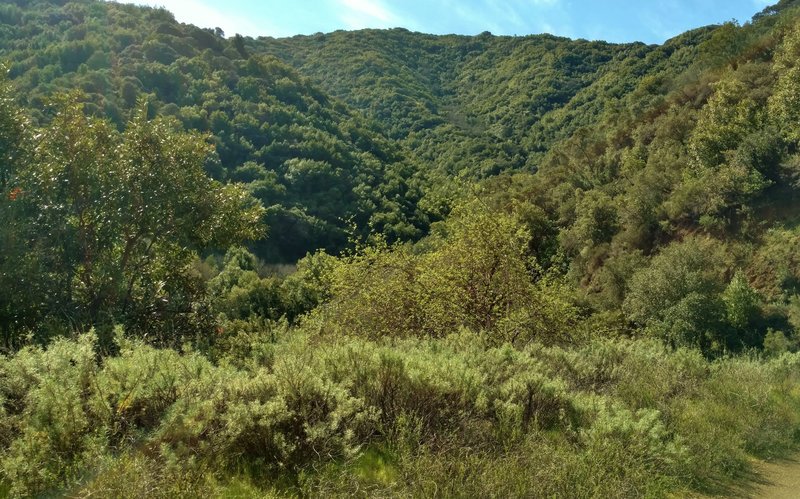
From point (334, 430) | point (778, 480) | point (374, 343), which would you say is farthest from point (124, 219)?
point (778, 480)

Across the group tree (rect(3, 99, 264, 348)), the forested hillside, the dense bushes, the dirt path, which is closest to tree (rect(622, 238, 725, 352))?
the forested hillside

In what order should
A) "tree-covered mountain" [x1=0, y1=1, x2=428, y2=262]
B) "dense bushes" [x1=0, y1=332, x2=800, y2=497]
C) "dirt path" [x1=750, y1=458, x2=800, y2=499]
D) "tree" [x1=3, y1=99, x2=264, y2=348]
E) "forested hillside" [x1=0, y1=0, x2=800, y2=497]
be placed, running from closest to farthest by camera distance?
1. "dense bushes" [x1=0, y1=332, x2=800, y2=497]
2. "forested hillside" [x1=0, y1=0, x2=800, y2=497]
3. "dirt path" [x1=750, y1=458, x2=800, y2=499]
4. "tree" [x1=3, y1=99, x2=264, y2=348]
5. "tree-covered mountain" [x1=0, y1=1, x2=428, y2=262]

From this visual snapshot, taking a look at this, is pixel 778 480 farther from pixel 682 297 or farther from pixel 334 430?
pixel 682 297

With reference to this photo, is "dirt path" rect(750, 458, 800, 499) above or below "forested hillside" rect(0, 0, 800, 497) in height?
below

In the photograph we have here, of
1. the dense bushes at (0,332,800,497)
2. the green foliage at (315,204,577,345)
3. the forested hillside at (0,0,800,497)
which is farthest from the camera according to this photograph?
the green foliage at (315,204,577,345)

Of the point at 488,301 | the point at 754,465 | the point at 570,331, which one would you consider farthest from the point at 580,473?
the point at 570,331

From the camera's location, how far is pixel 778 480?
4.91 meters

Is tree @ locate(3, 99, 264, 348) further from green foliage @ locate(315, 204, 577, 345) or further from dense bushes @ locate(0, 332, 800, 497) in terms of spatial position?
dense bushes @ locate(0, 332, 800, 497)

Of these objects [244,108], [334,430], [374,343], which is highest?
[244,108]

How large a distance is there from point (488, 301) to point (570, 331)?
7.11 ft

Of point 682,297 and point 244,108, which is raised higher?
point 244,108

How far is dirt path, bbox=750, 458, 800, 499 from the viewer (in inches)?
180

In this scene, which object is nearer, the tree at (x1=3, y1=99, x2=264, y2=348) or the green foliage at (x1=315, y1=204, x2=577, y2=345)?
the tree at (x1=3, y1=99, x2=264, y2=348)

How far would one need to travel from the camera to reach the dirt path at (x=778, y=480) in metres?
4.57
